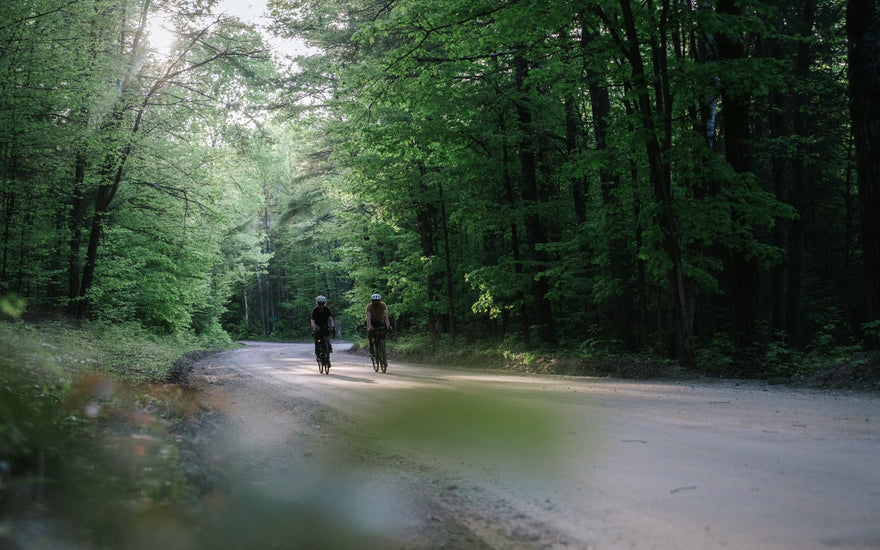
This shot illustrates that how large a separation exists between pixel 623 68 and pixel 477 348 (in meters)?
10.5

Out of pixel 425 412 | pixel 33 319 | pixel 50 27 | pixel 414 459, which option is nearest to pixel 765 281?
pixel 425 412

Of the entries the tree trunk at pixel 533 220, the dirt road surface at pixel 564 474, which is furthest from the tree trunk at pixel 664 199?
the tree trunk at pixel 533 220

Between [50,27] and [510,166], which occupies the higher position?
[50,27]

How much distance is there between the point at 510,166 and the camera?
16.6 meters

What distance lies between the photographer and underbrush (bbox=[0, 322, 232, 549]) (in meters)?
2.90

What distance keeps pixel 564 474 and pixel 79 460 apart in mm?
3404

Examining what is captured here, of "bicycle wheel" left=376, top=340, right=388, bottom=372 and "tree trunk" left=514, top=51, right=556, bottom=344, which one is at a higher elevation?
"tree trunk" left=514, top=51, right=556, bottom=344

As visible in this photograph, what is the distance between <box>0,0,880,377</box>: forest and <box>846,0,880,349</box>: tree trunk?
1.6 inches

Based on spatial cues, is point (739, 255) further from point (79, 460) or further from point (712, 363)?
point (79, 460)

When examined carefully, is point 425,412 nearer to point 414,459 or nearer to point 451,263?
point 414,459

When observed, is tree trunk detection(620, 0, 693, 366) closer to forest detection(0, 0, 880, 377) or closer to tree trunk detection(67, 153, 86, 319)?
forest detection(0, 0, 880, 377)

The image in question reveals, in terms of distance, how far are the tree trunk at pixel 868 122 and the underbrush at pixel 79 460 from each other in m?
10.6

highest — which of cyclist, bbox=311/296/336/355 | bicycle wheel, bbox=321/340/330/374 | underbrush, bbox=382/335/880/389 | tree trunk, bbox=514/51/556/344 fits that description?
tree trunk, bbox=514/51/556/344

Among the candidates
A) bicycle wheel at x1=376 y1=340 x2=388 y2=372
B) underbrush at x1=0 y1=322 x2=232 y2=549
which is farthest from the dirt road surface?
bicycle wheel at x1=376 y1=340 x2=388 y2=372
